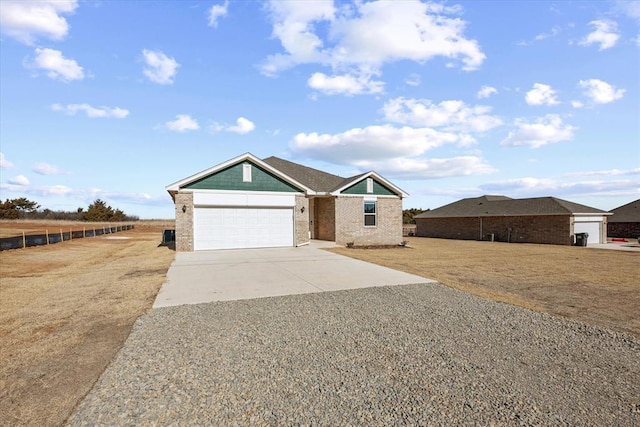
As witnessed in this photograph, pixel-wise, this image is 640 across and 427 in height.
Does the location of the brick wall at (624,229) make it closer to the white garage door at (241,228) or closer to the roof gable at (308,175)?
the roof gable at (308,175)

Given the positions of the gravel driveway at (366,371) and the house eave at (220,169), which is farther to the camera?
the house eave at (220,169)

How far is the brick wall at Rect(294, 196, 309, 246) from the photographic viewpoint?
19.3 metres

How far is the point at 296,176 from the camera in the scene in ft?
81.1

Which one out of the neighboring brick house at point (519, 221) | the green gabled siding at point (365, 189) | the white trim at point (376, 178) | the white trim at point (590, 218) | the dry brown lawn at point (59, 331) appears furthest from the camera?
the neighboring brick house at point (519, 221)

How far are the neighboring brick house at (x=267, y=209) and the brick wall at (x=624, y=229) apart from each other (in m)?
26.5

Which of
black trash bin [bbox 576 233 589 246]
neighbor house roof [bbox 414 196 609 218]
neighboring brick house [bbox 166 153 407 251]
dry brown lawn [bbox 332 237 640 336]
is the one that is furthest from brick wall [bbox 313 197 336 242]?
black trash bin [bbox 576 233 589 246]

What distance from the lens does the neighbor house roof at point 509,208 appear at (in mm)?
26716

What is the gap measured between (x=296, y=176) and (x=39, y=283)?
55.7ft

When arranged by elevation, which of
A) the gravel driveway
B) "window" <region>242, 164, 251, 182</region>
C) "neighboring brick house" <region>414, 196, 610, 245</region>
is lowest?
the gravel driveway

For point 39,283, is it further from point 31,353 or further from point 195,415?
point 195,415

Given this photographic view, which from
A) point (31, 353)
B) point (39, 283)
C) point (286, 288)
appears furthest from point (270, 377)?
point (39, 283)

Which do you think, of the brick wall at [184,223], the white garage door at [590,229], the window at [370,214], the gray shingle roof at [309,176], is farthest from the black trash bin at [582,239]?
the brick wall at [184,223]

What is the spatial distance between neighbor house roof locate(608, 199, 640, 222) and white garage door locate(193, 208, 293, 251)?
3481cm

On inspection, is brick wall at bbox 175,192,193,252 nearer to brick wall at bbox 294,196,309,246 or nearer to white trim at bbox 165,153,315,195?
white trim at bbox 165,153,315,195
